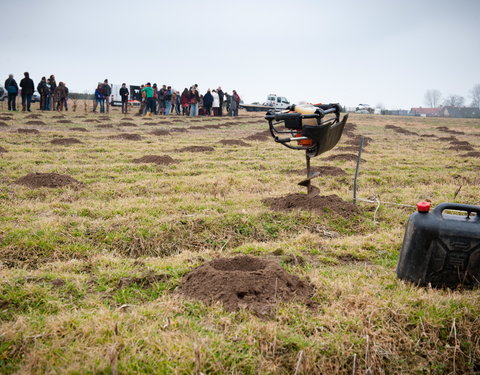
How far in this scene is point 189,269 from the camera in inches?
176

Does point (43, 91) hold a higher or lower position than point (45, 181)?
higher

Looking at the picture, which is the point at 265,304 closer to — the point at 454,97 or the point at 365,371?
the point at 365,371

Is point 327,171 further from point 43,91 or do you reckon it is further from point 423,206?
point 43,91

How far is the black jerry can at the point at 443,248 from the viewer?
374 centimetres

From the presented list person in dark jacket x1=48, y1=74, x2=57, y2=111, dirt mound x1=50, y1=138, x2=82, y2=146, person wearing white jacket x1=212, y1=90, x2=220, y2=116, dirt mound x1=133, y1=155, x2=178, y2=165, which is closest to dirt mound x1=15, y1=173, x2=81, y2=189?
dirt mound x1=133, y1=155, x2=178, y2=165

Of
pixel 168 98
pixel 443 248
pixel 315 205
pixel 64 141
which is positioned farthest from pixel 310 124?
pixel 168 98

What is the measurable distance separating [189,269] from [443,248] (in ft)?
8.44

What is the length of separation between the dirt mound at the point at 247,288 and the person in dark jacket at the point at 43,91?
27111mm

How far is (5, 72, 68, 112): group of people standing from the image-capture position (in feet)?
80.9

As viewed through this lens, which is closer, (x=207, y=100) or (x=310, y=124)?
(x=310, y=124)

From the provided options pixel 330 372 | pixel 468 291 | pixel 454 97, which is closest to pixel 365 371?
pixel 330 372

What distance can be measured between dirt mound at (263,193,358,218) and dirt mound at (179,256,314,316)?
299cm

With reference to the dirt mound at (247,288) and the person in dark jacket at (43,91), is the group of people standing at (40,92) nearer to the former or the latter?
the person in dark jacket at (43,91)

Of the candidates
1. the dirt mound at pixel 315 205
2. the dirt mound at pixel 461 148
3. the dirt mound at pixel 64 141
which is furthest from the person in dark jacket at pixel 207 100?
the dirt mound at pixel 315 205
